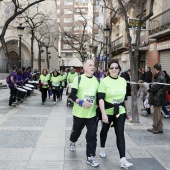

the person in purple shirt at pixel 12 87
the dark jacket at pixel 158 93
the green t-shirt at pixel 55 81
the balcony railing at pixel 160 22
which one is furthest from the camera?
the balcony railing at pixel 160 22

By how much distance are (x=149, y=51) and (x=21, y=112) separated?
11921mm

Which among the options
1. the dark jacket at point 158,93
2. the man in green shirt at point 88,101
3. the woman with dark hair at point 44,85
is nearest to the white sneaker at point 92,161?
the man in green shirt at point 88,101

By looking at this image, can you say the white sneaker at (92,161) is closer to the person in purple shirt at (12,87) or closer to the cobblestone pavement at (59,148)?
the cobblestone pavement at (59,148)

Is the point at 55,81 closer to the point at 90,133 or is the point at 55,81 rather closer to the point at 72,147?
the point at 72,147

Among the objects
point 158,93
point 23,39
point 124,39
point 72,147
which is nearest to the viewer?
point 72,147

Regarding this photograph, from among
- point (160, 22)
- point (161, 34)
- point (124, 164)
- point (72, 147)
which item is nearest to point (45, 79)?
point (161, 34)

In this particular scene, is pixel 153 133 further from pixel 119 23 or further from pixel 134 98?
pixel 119 23

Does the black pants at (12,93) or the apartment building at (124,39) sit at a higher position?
the apartment building at (124,39)

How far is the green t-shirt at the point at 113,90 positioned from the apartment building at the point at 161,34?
11.0m

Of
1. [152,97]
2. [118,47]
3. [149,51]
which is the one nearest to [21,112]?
[152,97]

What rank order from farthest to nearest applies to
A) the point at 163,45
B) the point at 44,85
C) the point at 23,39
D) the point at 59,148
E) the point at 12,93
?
1. the point at 23,39
2. the point at 163,45
3. the point at 44,85
4. the point at 12,93
5. the point at 59,148

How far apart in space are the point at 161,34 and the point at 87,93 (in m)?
12.4

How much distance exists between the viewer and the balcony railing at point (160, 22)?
15.9 meters

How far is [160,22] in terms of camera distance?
1700cm
